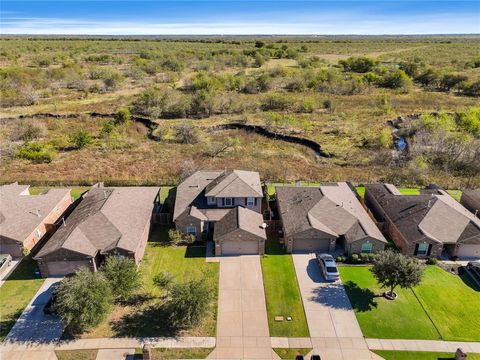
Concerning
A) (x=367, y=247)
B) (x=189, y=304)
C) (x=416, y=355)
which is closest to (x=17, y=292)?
(x=189, y=304)

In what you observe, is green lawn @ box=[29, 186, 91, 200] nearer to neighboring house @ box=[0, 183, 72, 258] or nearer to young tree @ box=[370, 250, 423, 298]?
neighboring house @ box=[0, 183, 72, 258]

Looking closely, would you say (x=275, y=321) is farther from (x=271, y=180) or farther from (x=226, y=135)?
(x=226, y=135)

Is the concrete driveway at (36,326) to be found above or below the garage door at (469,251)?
below

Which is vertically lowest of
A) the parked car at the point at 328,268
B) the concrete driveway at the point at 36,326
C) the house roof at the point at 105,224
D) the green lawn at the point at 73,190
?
the concrete driveway at the point at 36,326

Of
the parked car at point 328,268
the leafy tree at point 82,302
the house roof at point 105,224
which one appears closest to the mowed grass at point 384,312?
the parked car at point 328,268

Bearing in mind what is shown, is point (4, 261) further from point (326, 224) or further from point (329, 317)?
point (326, 224)

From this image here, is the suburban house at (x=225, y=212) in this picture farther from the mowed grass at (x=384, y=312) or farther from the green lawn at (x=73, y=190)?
the green lawn at (x=73, y=190)

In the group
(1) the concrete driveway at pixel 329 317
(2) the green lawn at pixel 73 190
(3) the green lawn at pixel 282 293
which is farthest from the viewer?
(2) the green lawn at pixel 73 190
